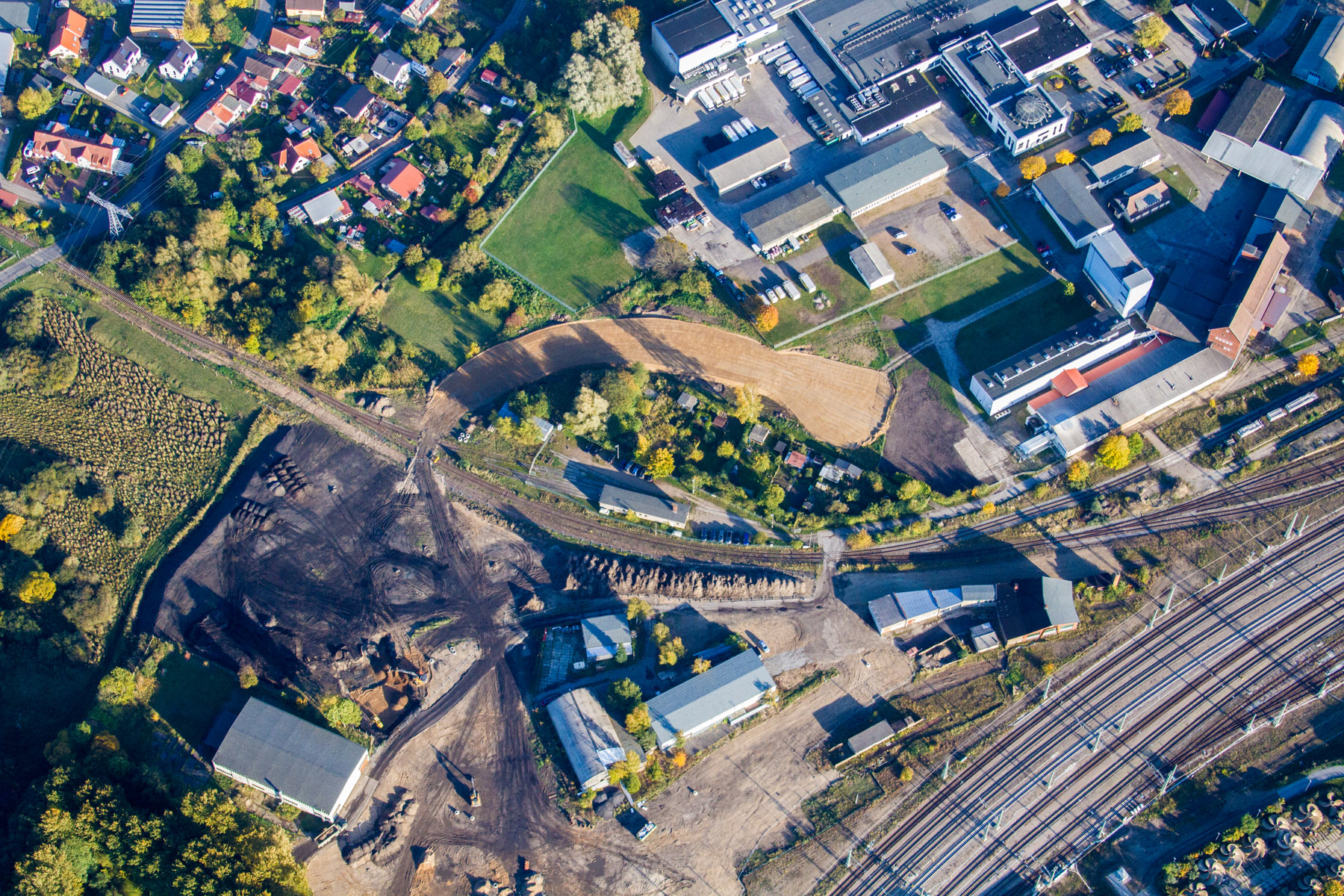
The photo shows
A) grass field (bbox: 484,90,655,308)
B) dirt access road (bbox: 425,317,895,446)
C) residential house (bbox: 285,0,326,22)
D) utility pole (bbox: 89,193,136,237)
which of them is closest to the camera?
dirt access road (bbox: 425,317,895,446)

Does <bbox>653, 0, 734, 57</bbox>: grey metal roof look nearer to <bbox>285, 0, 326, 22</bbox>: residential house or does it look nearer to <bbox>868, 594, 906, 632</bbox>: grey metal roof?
<bbox>285, 0, 326, 22</bbox>: residential house

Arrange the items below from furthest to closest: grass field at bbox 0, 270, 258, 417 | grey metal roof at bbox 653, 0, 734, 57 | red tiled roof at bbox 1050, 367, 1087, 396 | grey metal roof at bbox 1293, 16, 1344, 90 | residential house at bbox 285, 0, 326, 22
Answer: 1. residential house at bbox 285, 0, 326, 22
2. grey metal roof at bbox 653, 0, 734, 57
3. grey metal roof at bbox 1293, 16, 1344, 90
4. grass field at bbox 0, 270, 258, 417
5. red tiled roof at bbox 1050, 367, 1087, 396

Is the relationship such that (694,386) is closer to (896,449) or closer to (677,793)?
(896,449)

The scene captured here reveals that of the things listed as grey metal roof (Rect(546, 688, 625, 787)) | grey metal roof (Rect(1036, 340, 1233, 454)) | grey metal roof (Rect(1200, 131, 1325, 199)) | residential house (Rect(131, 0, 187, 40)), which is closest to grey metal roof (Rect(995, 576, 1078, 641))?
grey metal roof (Rect(1036, 340, 1233, 454))

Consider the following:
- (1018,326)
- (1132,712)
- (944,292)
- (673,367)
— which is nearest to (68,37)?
(673,367)

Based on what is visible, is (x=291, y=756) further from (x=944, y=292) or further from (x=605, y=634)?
(x=944, y=292)

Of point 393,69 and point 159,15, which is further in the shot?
point 159,15

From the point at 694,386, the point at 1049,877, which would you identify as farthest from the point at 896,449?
the point at 1049,877
